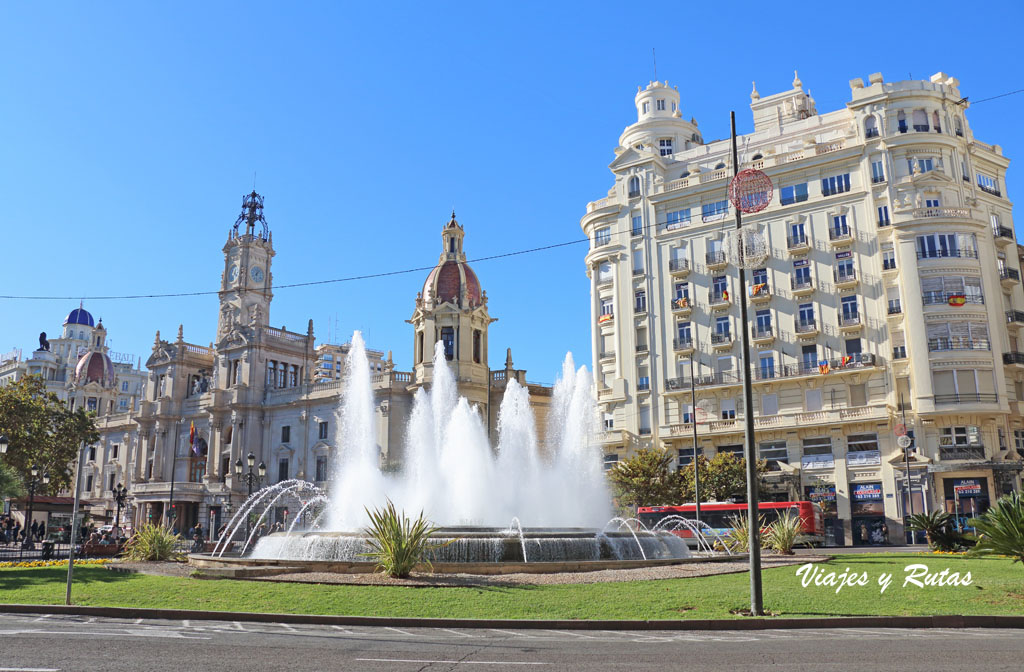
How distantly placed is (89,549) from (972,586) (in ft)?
98.7

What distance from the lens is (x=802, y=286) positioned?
50562mm

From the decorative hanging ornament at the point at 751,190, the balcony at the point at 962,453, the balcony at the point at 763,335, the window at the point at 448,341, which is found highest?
the window at the point at 448,341

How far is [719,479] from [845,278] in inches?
551

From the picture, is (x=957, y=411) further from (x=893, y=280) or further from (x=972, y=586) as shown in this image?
(x=972, y=586)

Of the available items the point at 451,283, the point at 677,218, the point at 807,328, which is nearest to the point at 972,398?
the point at 807,328

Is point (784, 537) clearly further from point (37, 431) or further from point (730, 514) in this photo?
point (37, 431)

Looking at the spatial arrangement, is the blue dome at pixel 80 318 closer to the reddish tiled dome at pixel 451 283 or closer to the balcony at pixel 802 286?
the reddish tiled dome at pixel 451 283

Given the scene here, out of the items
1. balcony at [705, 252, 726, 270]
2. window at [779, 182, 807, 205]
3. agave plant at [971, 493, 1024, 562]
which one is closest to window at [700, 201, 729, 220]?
balcony at [705, 252, 726, 270]

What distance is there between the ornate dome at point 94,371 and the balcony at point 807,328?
286 ft

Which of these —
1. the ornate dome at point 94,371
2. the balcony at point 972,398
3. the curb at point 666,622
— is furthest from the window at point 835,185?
the ornate dome at point 94,371

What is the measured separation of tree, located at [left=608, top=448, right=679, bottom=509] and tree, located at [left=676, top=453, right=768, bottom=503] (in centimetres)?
58

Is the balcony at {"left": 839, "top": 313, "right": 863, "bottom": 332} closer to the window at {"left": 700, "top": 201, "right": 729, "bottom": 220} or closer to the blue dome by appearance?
the window at {"left": 700, "top": 201, "right": 729, "bottom": 220}

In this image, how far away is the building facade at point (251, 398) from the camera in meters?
62.0

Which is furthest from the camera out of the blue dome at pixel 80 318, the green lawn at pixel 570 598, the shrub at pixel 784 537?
the blue dome at pixel 80 318
